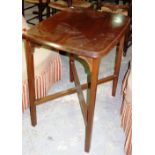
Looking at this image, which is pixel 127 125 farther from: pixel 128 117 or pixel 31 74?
pixel 31 74

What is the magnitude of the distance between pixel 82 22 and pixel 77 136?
746mm

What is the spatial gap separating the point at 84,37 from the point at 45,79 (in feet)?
2.20

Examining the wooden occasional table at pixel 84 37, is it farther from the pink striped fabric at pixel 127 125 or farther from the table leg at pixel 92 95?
the pink striped fabric at pixel 127 125

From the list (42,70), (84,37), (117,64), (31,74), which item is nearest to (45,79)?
(42,70)

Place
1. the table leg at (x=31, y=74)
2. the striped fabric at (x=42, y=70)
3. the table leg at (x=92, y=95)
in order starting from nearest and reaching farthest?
the table leg at (x=92, y=95) → the table leg at (x=31, y=74) → the striped fabric at (x=42, y=70)

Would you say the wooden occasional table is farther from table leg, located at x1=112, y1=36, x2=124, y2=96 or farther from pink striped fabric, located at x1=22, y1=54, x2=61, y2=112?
table leg, located at x1=112, y1=36, x2=124, y2=96

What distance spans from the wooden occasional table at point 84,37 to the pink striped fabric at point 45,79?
147mm

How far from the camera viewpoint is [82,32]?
1427 mm

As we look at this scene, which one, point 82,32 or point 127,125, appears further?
point 127,125

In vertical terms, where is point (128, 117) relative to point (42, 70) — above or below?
below

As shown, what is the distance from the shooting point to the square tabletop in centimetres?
127

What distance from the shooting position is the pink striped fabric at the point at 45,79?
1.80 metres

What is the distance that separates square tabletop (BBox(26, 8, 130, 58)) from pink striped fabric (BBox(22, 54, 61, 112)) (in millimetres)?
449

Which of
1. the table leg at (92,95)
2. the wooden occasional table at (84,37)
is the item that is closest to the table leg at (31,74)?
the wooden occasional table at (84,37)
